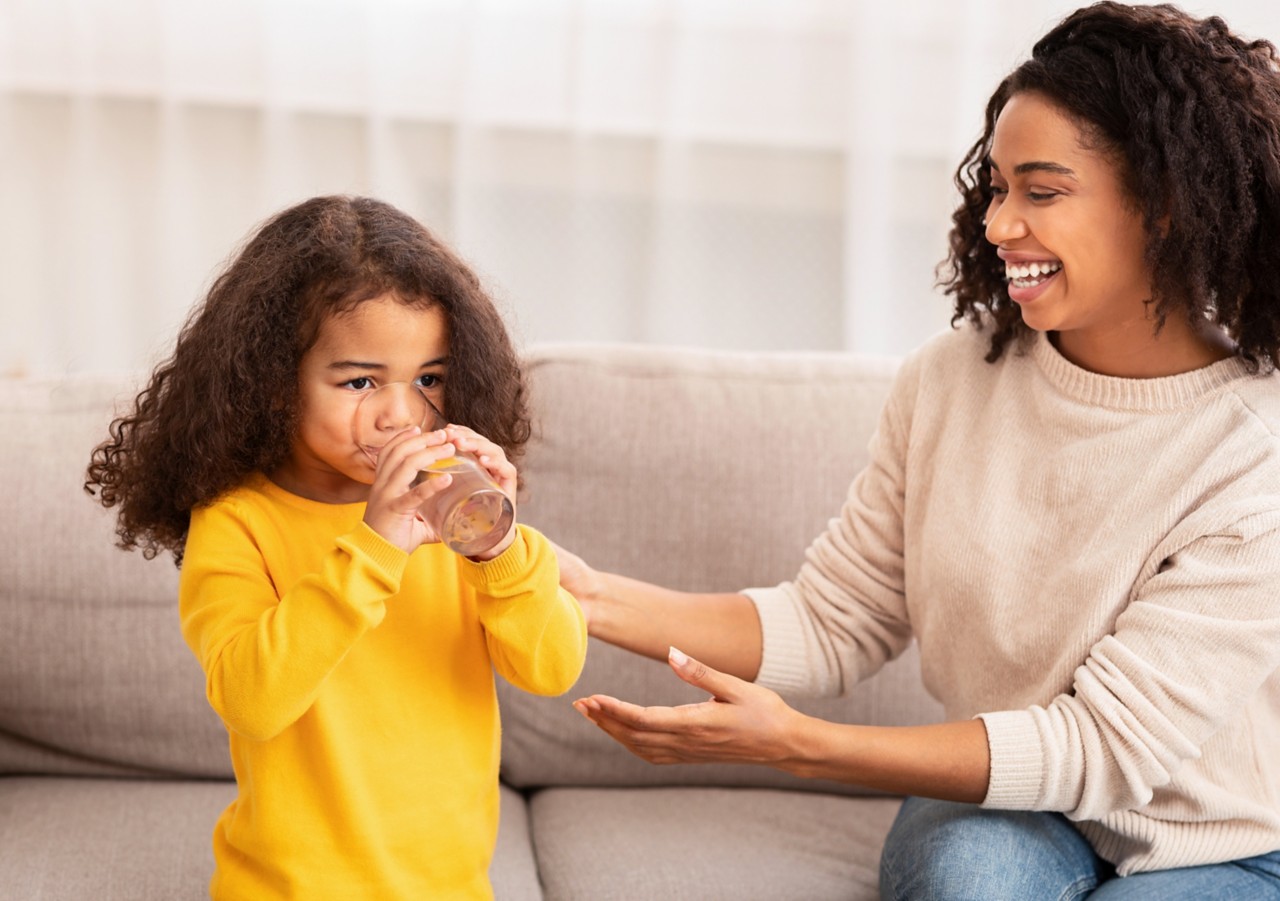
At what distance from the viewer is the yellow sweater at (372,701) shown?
3.76 feet

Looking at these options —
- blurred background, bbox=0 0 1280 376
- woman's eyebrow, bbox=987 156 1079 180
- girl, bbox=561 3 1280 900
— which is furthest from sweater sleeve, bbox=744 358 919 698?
blurred background, bbox=0 0 1280 376

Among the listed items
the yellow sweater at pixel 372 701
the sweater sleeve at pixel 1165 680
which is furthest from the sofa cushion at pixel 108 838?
the sweater sleeve at pixel 1165 680

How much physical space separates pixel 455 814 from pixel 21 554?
0.82m

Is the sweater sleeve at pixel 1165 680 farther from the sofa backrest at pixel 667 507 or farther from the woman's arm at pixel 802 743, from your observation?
the sofa backrest at pixel 667 507

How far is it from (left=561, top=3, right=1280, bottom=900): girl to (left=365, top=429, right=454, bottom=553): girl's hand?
30 centimetres

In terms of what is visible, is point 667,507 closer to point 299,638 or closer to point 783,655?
point 783,655

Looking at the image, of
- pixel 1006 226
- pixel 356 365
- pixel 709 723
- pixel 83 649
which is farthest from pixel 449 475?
pixel 83 649

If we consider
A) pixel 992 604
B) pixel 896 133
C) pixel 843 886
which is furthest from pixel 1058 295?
pixel 896 133

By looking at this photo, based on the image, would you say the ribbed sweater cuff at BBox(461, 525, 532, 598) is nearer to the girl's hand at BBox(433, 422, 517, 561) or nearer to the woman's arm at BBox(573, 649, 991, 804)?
the girl's hand at BBox(433, 422, 517, 561)

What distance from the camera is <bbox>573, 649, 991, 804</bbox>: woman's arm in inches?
50.1

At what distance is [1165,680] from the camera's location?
1259 mm

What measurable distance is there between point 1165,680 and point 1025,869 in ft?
0.79

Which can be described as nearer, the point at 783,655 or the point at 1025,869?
the point at 1025,869

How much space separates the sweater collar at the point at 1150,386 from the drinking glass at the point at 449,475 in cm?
69
